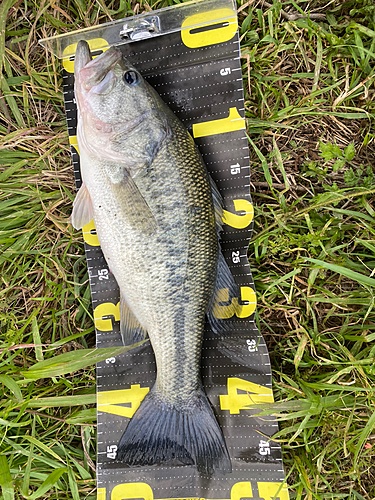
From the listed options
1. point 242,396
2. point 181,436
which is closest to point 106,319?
point 181,436

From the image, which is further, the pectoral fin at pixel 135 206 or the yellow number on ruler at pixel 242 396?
the yellow number on ruler at pixel 242 396

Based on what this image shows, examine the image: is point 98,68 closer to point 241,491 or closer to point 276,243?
point 276,243

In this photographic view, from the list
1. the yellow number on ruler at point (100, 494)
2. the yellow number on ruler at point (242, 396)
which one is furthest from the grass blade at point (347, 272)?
the yellow number on ruler at point (100, 494)

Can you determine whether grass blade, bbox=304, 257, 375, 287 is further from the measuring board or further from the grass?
the measuring board

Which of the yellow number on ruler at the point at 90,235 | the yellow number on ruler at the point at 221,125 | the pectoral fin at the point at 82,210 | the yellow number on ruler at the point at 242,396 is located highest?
the yellow number on ruler at the point at 221,125

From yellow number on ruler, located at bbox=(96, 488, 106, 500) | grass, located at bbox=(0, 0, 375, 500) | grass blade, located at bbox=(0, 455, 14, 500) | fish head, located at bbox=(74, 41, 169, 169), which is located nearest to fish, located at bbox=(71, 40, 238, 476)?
fish head, located at bbox=(74, 41, 169, 169)

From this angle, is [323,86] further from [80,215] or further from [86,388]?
[86,388]

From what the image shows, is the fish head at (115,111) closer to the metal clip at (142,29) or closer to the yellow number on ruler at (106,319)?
the metal clip at (142,29)
